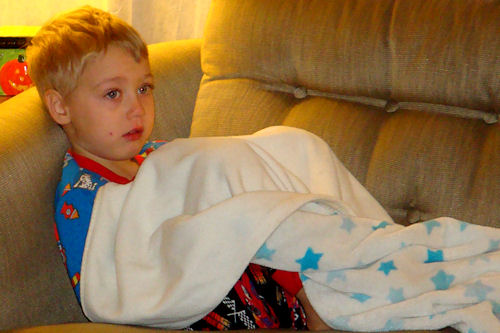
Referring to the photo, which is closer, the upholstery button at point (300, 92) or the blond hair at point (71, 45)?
the blond hair at point (71, 45)

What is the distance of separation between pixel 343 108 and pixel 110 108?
55cm

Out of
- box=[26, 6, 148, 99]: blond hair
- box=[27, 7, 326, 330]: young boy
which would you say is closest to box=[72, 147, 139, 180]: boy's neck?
box=[27, 7, 326, 330]: young boy

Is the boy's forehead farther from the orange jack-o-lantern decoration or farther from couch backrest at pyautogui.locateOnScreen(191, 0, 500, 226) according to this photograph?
the orange jack-o-lantern decoration

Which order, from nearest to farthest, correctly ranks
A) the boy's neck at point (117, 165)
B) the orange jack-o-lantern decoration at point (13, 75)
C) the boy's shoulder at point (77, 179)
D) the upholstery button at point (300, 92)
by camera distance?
the boy's shoulder at point (77, 179)
the boy's neck at point (117, 165)
the upholstery button at point (300, 92)
the orange jack-o-lantern decoration at point (13, 75)

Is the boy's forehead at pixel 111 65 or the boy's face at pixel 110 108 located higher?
the boy's forehead at pixel 111 65

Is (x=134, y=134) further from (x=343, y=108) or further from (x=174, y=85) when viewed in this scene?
(x=343, y=108)

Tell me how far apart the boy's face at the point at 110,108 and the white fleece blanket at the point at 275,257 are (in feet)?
0.58

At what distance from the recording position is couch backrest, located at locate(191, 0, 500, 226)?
4.41 ft

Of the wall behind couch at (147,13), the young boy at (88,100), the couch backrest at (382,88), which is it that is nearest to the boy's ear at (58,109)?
the young boy at (88,100)

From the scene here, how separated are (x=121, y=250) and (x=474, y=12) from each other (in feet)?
2.97

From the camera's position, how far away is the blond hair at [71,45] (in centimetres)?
135

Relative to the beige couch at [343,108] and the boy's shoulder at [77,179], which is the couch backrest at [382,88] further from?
the boy's shoulder at [77,179]

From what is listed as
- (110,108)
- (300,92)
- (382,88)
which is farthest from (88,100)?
(382,88)

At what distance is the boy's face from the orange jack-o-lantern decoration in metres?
0.51
